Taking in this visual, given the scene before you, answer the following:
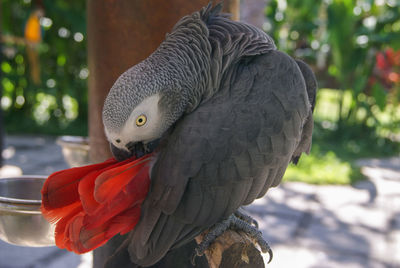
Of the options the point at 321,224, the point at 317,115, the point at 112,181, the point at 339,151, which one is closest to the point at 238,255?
the point at 112,181

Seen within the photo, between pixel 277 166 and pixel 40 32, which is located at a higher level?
→ pixel 277 166

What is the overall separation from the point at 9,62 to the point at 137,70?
4370mm

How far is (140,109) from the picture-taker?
27.4 inches

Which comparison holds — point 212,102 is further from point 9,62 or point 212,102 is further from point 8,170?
point 9,62

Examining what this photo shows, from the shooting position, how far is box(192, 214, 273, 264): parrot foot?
765 millimetres

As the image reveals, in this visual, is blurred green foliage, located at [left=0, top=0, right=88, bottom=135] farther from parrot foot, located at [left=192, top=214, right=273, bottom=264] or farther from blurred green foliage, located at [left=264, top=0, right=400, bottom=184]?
parrot foot, located at [left=192, top=214, right=273, bottom=264]

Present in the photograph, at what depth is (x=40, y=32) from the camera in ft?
12.6

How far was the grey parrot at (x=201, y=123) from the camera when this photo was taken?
709 mm

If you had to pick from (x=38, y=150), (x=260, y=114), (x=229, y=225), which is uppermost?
(x=260, y=114)

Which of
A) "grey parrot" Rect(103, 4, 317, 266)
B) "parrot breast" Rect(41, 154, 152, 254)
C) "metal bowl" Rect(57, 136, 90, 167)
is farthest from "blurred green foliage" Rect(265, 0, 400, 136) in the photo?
"parrot breast" Rect(41, 154, 152, 254)

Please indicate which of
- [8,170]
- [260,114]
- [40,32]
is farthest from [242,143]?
[40,32]

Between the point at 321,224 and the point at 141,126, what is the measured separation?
1.74 m

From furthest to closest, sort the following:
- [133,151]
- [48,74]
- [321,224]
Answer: [48,74] → [321,224] → [133,151]

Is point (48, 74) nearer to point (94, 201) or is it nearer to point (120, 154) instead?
point (120, 154)
